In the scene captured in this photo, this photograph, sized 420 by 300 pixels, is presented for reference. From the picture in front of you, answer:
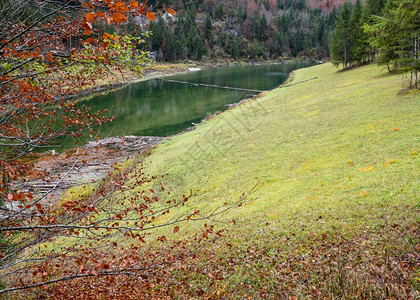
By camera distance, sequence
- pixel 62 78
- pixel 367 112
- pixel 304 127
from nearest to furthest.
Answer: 1. pixel 62 78
2. pixel 367 112
3. pixel 304 127

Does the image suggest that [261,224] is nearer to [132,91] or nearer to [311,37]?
[132,91]

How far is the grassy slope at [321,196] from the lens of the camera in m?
6.88

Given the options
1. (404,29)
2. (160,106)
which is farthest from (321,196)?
(160,106)

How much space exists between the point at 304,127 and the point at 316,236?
15539mm

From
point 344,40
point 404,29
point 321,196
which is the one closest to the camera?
point 321,196

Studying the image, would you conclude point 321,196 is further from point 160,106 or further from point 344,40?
point 344,40

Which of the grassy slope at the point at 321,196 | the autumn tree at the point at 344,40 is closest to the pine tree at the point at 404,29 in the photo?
the grassy slope at the point at 321,196

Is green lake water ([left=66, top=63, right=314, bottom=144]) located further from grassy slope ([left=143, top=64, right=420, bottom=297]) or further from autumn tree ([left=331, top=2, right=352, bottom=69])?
autumn tree ([left=331, top=2, right=352, bottom=69])

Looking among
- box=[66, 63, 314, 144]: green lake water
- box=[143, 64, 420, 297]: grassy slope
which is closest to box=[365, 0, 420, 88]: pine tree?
box=[143, 64, 420, 297]: grassy slope

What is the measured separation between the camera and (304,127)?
2242 centimetres

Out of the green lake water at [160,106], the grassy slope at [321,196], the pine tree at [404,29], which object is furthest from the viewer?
the green lake water at [160,106]

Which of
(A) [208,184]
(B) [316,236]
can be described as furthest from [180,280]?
(A) [208,184]

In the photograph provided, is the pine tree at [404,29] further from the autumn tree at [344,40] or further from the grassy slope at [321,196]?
the autumn tree at [344,40]

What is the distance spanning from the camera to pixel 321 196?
1126 centimetres
